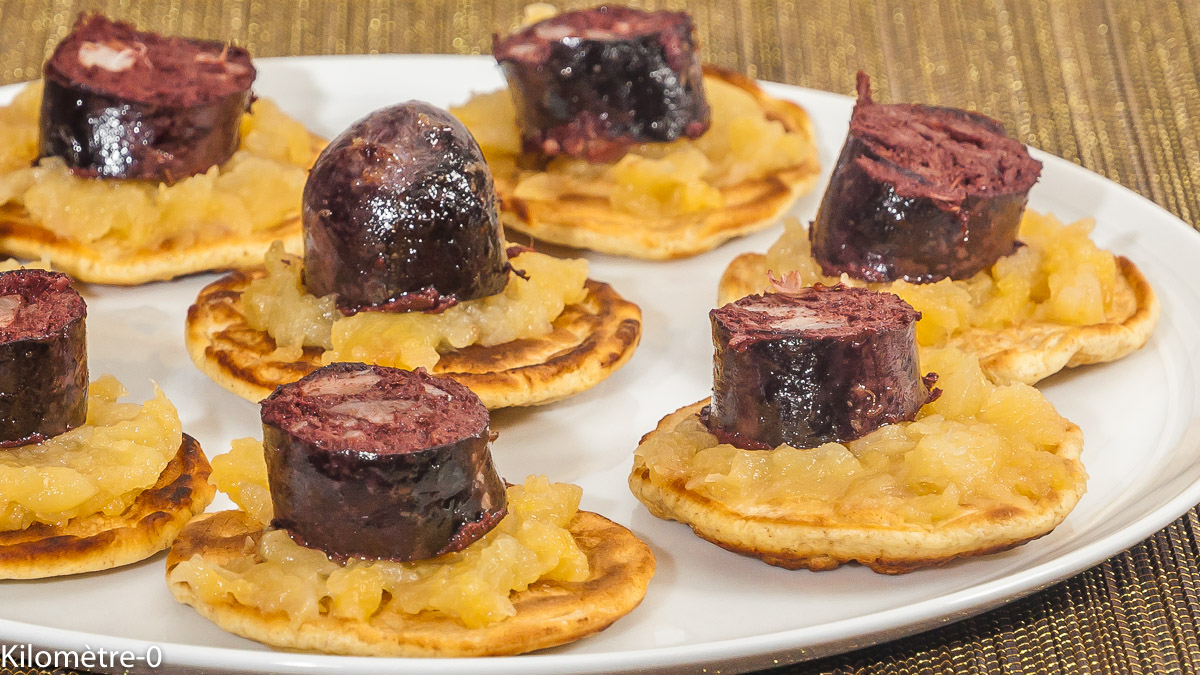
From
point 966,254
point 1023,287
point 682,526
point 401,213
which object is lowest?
point 682,526

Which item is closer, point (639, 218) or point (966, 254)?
point (966, 254)

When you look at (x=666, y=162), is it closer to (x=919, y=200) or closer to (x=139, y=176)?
(x=919, y=200)

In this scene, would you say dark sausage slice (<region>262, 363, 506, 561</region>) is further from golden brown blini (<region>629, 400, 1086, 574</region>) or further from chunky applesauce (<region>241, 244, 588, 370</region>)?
chunky applesauce (<region>241, 244, 588, 370</region>)

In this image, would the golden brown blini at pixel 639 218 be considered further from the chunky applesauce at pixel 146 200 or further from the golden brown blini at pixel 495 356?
the chunky applesauce at pixel 146 200

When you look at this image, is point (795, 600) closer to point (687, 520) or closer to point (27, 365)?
point (687, 520)

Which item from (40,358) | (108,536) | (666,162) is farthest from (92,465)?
(666,162)

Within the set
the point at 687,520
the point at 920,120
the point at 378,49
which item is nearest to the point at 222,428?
the point at 687,520

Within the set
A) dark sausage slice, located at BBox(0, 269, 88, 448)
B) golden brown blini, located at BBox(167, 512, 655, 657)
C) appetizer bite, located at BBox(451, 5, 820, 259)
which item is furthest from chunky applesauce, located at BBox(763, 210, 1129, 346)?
dark sausage slice, located at BBox(0, 269, 88, 448)
